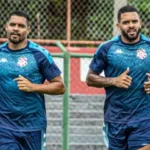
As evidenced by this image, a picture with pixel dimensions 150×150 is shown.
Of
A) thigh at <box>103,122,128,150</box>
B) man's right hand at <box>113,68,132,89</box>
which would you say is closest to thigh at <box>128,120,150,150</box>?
thigh at <box>103,122,128,150</box>

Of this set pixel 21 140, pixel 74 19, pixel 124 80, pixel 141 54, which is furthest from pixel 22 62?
pixel 74 19

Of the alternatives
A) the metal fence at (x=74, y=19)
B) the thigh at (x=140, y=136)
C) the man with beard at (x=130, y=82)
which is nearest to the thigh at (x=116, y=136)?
the man with beard at (x=130, y=82)

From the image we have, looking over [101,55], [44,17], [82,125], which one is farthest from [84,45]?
[101,55]

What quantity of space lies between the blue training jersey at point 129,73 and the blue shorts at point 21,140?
0.78 m

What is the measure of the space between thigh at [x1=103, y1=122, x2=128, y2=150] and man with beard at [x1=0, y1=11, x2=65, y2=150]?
2.39ft

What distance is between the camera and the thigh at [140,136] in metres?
8.69

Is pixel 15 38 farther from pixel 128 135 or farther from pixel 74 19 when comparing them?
pixel 74 19

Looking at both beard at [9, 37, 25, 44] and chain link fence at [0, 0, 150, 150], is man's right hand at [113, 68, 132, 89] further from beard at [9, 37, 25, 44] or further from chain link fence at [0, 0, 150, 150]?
chain link fence at [0, 0, 150, 150]

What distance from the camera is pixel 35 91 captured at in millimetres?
8297

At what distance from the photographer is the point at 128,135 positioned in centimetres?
880

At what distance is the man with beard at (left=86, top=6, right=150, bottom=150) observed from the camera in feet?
28.2

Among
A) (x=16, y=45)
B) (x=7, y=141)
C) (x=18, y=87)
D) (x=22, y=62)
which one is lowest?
(x=7, y=141)

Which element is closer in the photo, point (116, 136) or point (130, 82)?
point (130, 82)

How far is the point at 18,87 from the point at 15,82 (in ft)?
0.20
